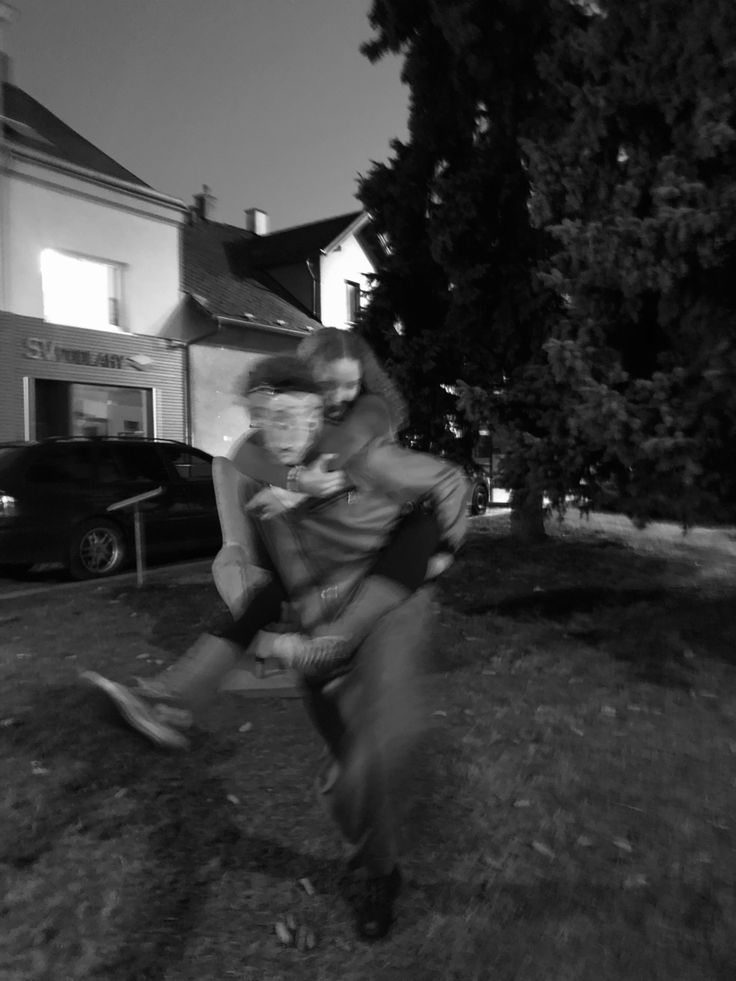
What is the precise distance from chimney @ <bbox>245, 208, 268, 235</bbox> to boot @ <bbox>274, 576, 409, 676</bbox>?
92.1ft

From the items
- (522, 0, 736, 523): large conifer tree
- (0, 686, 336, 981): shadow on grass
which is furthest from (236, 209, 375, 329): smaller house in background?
(0, 686, 336, 981): shadow on grass

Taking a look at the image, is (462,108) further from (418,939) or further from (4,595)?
(418,939)

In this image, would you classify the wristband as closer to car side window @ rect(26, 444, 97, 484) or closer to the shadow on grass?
the shadow on grass

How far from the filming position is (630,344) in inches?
263

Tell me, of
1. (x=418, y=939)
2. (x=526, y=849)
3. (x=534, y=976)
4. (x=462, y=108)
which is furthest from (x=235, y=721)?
(x=462, y=108)

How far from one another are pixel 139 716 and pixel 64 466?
7982 millimetres

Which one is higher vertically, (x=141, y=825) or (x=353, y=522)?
(x=353, y=522)

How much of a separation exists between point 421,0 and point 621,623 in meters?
6.56

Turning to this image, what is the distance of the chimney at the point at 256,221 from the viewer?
95.1ft

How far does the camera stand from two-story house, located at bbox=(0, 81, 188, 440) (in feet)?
54.5

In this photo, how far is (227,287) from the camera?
74.3 feet

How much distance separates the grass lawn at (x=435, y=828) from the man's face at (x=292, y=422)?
75cm

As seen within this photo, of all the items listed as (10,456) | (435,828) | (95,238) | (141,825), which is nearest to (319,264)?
(95,238)

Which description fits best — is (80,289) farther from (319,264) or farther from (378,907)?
(378,907)
